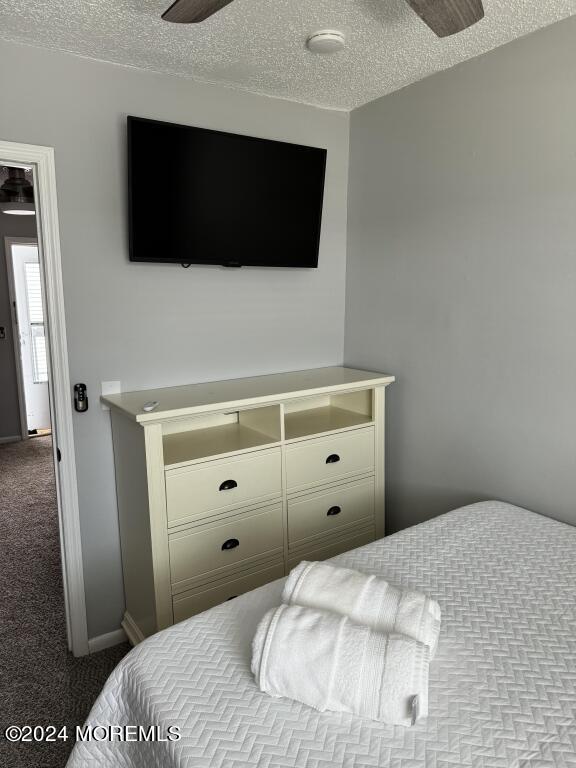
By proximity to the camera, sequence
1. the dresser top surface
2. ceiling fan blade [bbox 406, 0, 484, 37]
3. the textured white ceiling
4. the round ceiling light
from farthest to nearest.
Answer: the dresser top surface
the round ceiling light
the textured white ceiling
ceiling fan blade [bbox 406, 0, 484, 37]

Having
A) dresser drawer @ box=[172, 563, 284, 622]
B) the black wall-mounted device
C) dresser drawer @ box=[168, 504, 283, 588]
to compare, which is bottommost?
dresser drawer @ box=[172, 563, 284, 622]

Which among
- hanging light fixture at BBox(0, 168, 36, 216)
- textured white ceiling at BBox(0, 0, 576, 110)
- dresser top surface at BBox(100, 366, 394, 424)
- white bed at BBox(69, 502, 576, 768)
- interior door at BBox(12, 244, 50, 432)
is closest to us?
white bed at BBox(69, 502, 576, 768)

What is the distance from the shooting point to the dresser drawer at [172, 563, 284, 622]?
208cm

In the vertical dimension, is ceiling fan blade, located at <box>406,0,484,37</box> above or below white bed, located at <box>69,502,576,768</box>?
above

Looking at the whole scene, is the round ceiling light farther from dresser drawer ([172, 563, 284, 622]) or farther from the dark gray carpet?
the dark gray carpet

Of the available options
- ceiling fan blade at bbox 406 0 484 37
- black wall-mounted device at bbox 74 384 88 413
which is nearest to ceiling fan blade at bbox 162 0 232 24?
ceiling fan blade at bbox 406 0 484 37

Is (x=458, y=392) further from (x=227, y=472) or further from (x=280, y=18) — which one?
(x=280, y=18)

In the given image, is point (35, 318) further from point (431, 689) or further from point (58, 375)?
point (431, 689)

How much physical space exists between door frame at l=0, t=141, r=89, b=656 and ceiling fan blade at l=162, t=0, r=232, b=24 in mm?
818

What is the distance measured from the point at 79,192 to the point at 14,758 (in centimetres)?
203

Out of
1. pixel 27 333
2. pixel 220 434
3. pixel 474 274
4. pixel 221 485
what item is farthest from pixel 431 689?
pixel 27 333

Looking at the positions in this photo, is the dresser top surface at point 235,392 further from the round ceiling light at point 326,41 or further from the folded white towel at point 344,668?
the round ceiling light at point 326,41

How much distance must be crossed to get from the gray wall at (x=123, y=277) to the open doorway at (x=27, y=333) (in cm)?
334

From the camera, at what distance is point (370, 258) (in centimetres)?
271
